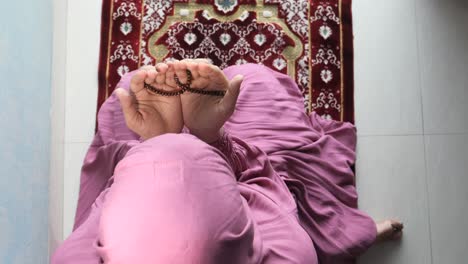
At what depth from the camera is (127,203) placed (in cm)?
47

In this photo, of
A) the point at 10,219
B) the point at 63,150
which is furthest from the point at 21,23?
the point at 63,150

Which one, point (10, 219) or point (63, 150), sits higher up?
point (63, 150)

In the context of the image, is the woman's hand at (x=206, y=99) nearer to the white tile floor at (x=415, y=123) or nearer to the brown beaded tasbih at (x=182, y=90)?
the brown beaded tasbih at (x=182, y=90)

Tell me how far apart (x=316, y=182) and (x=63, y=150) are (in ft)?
2.15

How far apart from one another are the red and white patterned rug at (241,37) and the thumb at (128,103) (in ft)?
1.80

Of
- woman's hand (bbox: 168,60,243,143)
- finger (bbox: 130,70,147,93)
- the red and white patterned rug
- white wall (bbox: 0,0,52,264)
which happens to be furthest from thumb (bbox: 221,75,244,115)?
the red and white patterned rug

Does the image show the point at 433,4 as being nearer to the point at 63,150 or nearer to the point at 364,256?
the point at 364,256

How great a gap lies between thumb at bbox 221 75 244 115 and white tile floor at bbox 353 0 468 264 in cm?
62

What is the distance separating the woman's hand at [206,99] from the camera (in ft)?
2.16

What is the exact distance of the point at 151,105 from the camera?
0.73 m

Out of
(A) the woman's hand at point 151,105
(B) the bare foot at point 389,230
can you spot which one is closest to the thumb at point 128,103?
(A) the woman's hand at point 151,105

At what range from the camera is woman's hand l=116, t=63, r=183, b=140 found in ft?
2.24

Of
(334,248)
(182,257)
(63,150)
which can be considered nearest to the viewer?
(182,257)

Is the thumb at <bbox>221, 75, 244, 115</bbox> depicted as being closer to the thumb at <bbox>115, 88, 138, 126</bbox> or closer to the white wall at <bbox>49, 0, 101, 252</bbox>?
the thumb at <bbox>115, 88, 138, 126</bbox>
